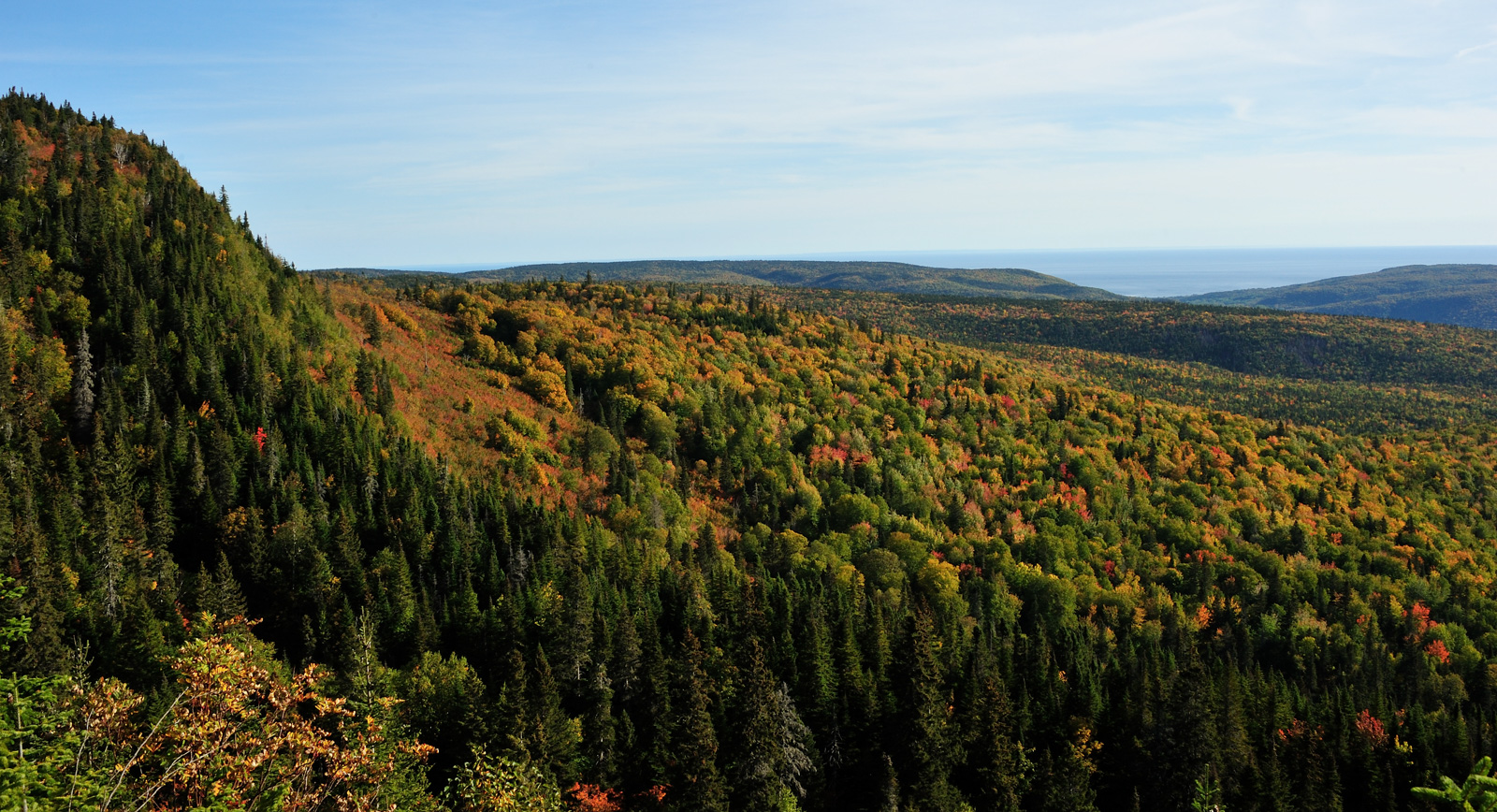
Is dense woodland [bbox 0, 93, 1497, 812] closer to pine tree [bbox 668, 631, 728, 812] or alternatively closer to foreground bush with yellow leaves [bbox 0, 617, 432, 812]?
foreground bush with yellow leaves [bbox 0, 617, 432, 812]

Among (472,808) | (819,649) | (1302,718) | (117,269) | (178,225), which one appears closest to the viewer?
(472,808)

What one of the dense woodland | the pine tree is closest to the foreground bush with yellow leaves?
the dense woodland

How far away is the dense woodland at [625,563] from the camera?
56.7 metres

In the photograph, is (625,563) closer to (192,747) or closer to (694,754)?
(694,754)

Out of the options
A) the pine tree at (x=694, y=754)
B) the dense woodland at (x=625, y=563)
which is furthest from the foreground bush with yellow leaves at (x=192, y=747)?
the pine tree at (x=694, y=754)

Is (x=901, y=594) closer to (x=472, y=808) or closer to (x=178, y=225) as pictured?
(x=472, y=808)

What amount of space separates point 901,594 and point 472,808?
276ft

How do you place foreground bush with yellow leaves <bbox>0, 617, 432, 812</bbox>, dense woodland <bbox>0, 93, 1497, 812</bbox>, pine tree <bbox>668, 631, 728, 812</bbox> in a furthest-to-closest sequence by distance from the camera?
dense woodland <bbox>0, 93, 1497, 812</bbox> < pine tree <bbox>668, 631, 728, 812</bbox> < foreground bush with yellow leaves <bbox>0, 617, 432, 812</bbox>

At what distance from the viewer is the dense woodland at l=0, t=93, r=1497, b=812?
56719 mm

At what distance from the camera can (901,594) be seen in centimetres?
11625

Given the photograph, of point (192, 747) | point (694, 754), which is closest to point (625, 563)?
point (694, 754)

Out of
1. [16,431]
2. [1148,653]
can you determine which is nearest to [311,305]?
[16,431]

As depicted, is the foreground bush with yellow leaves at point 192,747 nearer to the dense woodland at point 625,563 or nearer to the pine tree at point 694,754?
the dense woodland at point 625,563

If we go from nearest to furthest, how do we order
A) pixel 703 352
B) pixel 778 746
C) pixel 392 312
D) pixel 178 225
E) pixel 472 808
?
1. pixel 472 808
2. pixel 778 746
3. pixel 178 225
4. pixel 392 312
5. pixel 703 352
